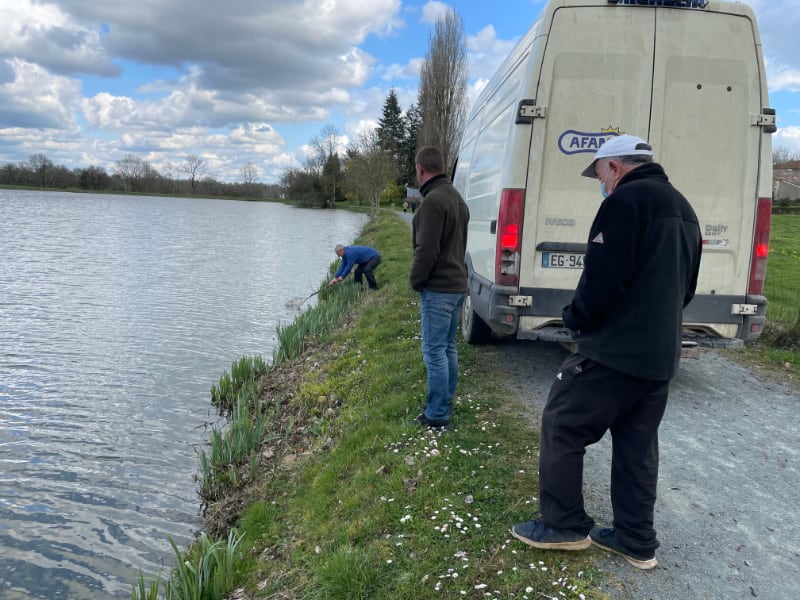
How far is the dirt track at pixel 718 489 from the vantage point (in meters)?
2.83

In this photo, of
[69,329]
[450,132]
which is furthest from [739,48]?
[450,132]

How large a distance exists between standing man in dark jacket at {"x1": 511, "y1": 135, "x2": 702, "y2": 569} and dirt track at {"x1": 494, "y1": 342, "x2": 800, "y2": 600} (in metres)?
0.26

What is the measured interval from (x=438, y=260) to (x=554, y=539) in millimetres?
2109

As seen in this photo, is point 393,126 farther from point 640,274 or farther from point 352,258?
point 640,274

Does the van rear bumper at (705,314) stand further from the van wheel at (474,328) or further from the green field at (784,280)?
the green field at (784,280)

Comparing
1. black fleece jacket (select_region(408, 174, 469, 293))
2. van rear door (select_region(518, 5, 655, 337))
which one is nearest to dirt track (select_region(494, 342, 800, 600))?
van rear door (select_region(518, 5, 655, 337))

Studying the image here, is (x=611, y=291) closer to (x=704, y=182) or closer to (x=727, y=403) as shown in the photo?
(x=704, y=182)

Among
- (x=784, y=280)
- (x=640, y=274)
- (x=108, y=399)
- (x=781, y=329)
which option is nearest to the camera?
(x=640, y=274)

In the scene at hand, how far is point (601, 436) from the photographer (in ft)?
9.03

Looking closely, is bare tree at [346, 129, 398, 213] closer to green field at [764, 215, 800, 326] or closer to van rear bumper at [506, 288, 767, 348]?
green field at [764, 215, 800, 326]

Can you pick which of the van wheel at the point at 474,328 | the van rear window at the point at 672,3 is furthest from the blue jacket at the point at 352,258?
the van rear window at the point at 672,3

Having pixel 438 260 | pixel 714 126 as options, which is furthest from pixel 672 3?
pixel 438 260

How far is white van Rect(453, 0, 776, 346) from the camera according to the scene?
4652mm

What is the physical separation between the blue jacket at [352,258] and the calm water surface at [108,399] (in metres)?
1.60
